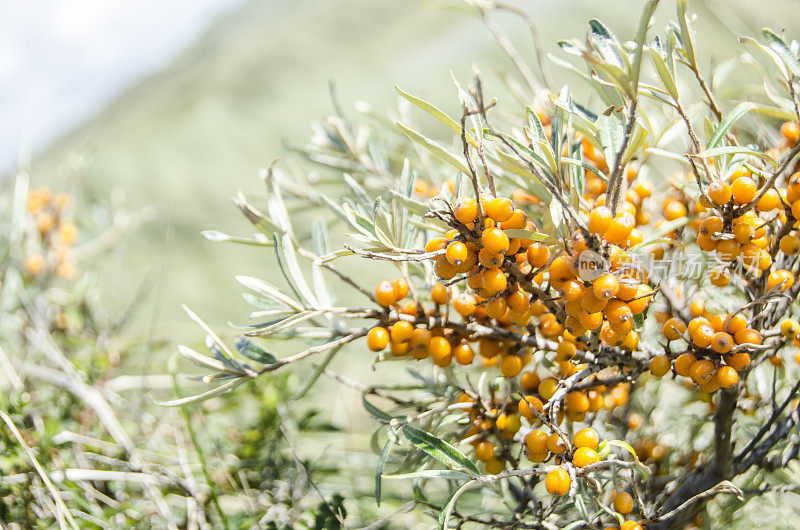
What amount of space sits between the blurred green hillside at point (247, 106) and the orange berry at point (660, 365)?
158cm

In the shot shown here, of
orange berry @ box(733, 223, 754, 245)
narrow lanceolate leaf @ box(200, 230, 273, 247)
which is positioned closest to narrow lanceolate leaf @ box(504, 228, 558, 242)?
orange berry @ box(733, 223, 754, 245)

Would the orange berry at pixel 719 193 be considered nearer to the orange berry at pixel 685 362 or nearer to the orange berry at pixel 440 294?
the orange berry at pixel 685 362

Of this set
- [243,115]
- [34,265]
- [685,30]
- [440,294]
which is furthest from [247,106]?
[685,30]

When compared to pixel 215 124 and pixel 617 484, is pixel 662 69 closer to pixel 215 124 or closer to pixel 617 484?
pixel 617 484

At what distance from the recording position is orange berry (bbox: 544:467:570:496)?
0.49 m

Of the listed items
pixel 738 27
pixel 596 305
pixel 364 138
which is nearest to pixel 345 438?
pixel 364 138

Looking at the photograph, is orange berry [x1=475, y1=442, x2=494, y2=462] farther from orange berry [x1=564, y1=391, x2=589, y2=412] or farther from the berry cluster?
the berry cluster

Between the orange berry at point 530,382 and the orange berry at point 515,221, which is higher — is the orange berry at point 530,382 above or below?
below

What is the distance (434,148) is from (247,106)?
7.07ft

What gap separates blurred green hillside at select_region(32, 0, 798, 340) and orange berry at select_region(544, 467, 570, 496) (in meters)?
1.61

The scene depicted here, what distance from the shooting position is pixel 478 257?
496 mm

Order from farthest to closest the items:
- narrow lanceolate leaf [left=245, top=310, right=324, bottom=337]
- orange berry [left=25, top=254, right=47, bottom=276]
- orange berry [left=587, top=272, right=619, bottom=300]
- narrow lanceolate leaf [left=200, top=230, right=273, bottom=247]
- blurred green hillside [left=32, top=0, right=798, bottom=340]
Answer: blurred green hillside [left=32, top=0, right=798, bottom=340]
orange berry [left=25, top=254, right=47, bottom=276]
narrow lanceolate leaf [left=200, top=230, right=273, bottom=247]
narrow lanceolate leaf [left=245, top=310, right=324, bottom=337]
orange berry [left=587, top=272, right=619, bottom=300]

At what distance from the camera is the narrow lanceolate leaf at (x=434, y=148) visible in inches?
20.4

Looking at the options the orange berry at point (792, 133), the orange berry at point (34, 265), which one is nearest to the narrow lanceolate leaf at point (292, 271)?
the orange berry at point (792, 133)
